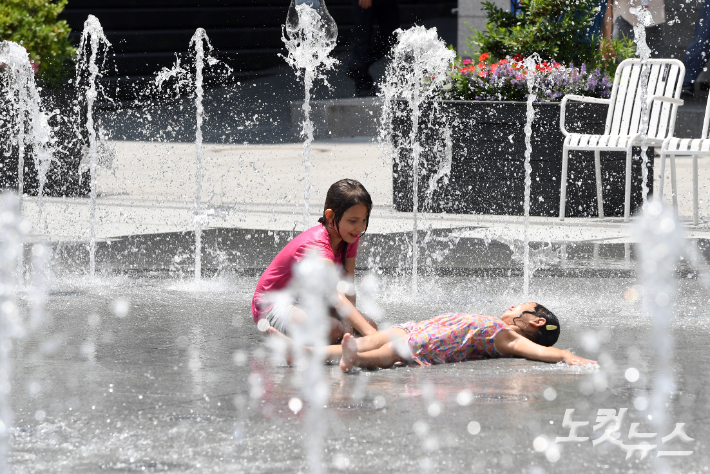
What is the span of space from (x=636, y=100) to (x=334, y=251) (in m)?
4.50

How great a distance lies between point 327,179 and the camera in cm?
1017

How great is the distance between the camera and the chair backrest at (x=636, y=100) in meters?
8.53

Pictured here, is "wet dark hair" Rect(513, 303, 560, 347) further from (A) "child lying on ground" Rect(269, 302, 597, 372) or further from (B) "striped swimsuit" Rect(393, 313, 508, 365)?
(B) "striped swimsuit" Rect(393, 313, 508, 365)

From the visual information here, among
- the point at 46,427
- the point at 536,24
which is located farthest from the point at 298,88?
the point at 46,427

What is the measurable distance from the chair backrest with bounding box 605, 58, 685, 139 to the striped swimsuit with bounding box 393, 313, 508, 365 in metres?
4.46

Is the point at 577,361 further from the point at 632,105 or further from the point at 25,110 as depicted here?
the point at 25,110

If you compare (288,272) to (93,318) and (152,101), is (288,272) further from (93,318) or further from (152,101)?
(152,101)

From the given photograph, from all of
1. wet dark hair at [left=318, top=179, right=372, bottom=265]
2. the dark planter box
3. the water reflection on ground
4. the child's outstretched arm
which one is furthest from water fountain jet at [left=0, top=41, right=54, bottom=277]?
the child's outstretched arm

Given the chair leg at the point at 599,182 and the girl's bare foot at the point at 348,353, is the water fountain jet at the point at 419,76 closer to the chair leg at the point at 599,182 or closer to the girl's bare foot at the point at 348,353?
the chair leg at the point at 599,182

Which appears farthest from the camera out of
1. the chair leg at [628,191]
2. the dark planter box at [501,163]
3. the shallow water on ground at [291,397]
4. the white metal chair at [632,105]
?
the dark planter box at [501,163]

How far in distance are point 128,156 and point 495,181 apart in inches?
176

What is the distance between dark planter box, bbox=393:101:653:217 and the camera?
8602mm

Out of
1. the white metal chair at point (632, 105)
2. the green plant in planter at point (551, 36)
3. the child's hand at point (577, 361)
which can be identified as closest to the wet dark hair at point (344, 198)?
the child's hand at point (577, 361)

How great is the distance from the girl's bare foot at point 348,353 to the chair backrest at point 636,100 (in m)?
4.91
